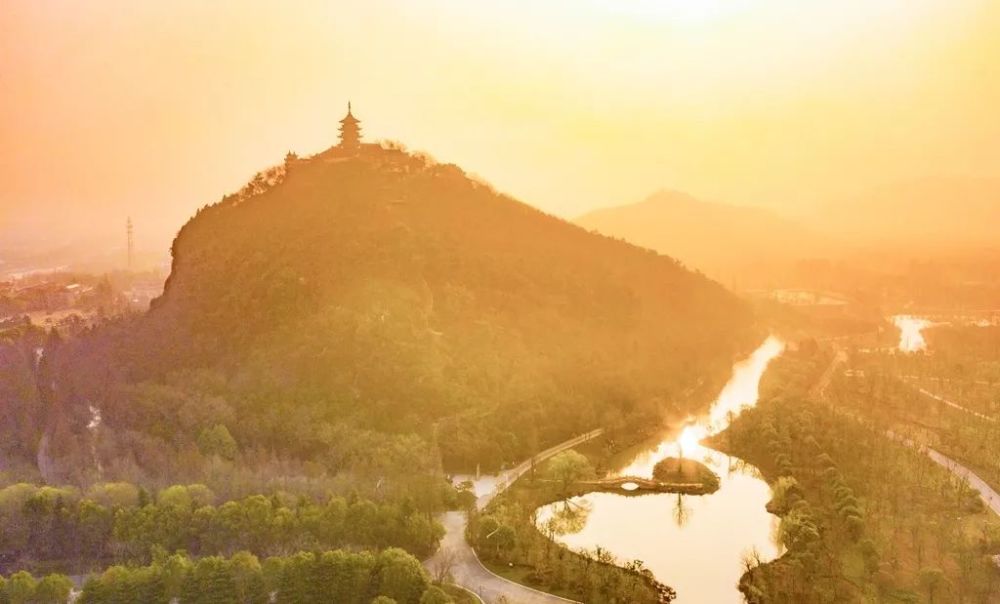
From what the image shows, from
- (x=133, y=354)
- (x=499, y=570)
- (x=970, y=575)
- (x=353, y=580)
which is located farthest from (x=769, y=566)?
(x=133, y=354)

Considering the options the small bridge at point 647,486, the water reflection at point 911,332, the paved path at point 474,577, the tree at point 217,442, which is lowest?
the paved path at point 474,577

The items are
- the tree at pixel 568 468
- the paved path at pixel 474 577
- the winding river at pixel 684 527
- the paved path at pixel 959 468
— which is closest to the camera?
the paved path at pixel 474 577

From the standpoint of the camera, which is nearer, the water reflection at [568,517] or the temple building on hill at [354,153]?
the water reflection at [568,517]

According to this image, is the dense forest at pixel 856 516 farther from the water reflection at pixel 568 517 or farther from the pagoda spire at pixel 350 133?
the pagoda spire at pixel 350 133

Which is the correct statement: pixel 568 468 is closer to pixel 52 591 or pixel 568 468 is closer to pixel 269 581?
pixel 269 581

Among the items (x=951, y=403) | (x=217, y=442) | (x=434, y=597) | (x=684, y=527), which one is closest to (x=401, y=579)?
(x=434, y=597)

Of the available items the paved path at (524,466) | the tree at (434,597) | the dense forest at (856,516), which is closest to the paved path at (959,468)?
the dense forest at (856,516)

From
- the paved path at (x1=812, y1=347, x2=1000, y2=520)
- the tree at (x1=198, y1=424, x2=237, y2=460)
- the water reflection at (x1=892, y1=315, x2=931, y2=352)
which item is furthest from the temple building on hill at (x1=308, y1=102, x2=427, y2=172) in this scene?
the water reflection at (x1=892, y1=315, x2=931, y2=352)
